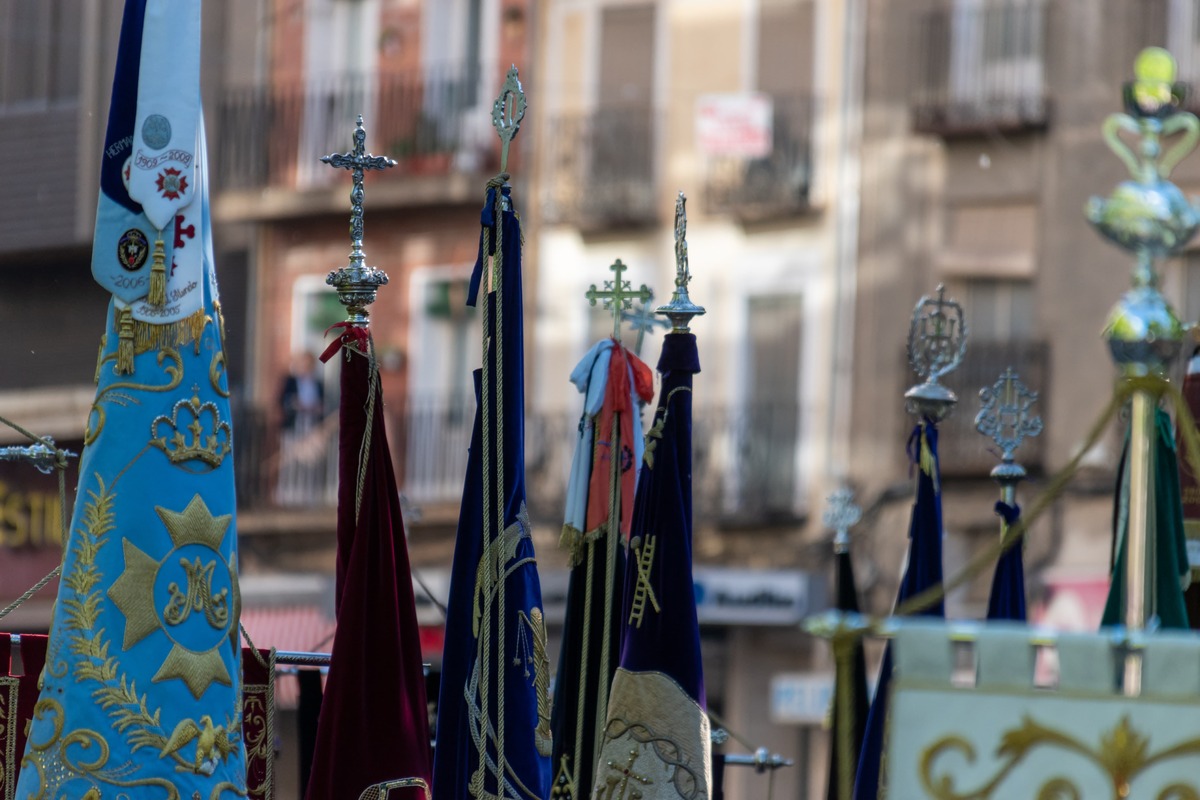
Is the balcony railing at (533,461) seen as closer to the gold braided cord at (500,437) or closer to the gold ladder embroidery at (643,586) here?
the gold ladder embroidery at (643,586)

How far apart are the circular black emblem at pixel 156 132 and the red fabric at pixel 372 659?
118 centimetres

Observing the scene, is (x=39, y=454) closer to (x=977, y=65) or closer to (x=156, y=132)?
(x=156, y=132)

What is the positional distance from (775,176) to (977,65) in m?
2.04

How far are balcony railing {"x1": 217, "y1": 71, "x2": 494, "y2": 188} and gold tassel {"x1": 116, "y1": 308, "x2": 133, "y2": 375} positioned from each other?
1734cm

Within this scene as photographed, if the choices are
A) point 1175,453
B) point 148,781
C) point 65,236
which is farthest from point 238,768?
point 65,236

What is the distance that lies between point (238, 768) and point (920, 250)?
52.1 ft

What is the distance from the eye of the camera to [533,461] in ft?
74.3

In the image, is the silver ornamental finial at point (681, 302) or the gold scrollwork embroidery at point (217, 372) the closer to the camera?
the gold scrollwork embroidery at point (217, 372)

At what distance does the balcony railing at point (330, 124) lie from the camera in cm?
2350

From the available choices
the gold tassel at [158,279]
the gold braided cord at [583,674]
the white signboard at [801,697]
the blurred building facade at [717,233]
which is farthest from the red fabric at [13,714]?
the white signboard at [801,697]

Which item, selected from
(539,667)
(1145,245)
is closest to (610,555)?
(539,667)

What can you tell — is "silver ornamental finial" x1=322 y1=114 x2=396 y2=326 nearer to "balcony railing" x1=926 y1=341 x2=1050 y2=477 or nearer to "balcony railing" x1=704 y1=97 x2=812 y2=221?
"balcony railing" x1=926 y1=341 x2=1050 y2=477

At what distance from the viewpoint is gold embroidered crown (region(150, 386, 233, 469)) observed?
6.08 metres

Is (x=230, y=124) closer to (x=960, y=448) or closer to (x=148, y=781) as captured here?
(x=960, y=448)
